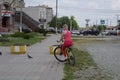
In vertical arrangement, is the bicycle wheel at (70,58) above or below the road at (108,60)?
above

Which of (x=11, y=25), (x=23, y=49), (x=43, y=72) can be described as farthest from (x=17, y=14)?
(x=43, y=72)

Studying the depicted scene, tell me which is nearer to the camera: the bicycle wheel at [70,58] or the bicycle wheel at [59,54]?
the bicycle wheel at [70,58]

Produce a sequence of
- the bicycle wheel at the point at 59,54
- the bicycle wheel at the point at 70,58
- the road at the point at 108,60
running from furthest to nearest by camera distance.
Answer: the bicycle wheel at the point at 59,54 < the bicycle wheel at the point at 70,58 < the road at the point at 108,60

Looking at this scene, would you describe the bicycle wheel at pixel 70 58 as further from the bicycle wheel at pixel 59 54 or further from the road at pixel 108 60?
the road at pixel 108 60

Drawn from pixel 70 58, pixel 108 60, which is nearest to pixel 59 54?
pixel 70 58

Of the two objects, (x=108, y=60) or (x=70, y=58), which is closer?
(x=70, y=58)

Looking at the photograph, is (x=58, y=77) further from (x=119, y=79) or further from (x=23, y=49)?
(x=23, y=49)

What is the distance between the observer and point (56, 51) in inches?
728

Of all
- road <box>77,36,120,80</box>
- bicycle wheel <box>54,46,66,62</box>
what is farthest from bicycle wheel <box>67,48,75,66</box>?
road <box>77,36,120,80</box>

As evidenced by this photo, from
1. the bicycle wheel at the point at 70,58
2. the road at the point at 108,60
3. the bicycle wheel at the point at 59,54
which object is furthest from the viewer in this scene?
the bicycle wheel at the point at 59,54

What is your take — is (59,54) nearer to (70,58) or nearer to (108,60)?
(70,58)

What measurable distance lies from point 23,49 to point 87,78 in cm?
1146

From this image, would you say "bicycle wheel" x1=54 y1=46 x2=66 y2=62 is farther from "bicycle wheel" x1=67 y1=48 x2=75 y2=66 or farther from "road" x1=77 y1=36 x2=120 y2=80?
"road" x1=77 y1=36 x2=120 y2=80

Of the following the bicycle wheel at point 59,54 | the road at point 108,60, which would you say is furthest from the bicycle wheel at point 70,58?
the road at point 108,60
